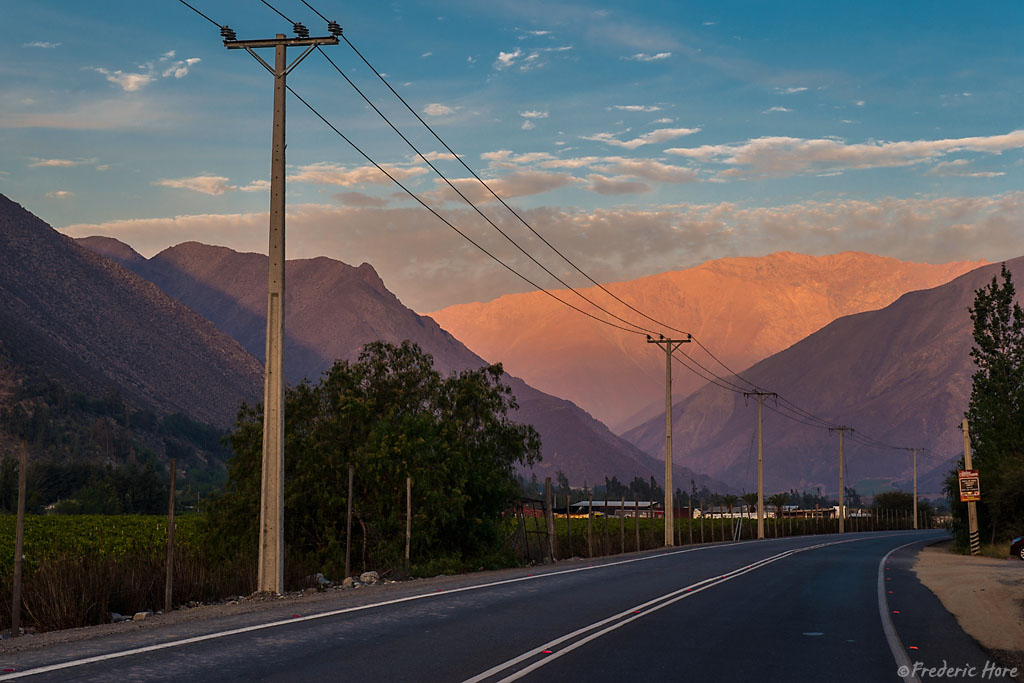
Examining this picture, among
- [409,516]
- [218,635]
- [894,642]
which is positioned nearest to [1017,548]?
[409,516]

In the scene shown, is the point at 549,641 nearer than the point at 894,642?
Yes

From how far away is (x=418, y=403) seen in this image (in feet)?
118

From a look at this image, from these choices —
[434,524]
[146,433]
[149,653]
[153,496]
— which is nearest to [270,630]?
[149,653]

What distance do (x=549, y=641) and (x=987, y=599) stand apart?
41.5ft

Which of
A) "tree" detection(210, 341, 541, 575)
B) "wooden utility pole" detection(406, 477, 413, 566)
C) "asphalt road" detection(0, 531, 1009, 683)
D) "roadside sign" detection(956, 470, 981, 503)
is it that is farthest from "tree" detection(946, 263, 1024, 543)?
"asphalt road" detection(0, 531, 1009, 683)

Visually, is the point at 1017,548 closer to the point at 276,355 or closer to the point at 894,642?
the point at 894,642

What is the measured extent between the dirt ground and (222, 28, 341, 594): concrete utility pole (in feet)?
38.8

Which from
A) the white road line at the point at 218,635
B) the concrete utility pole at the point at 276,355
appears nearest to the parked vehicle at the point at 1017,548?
the white road line at the point at 218,635

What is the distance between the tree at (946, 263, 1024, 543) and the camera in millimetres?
52094

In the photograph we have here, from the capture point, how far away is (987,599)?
71.6 feet

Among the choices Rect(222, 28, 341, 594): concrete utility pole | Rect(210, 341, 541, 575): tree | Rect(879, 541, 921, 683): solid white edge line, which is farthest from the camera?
Rect(210, 341, 541, 575): tree

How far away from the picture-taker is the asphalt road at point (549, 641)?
11.0m

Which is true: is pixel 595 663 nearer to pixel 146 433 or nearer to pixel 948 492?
pixel 948 492

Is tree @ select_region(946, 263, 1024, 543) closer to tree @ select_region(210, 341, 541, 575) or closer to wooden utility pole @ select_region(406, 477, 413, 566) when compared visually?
tree @ select_region(210, 341, 541, 575)
